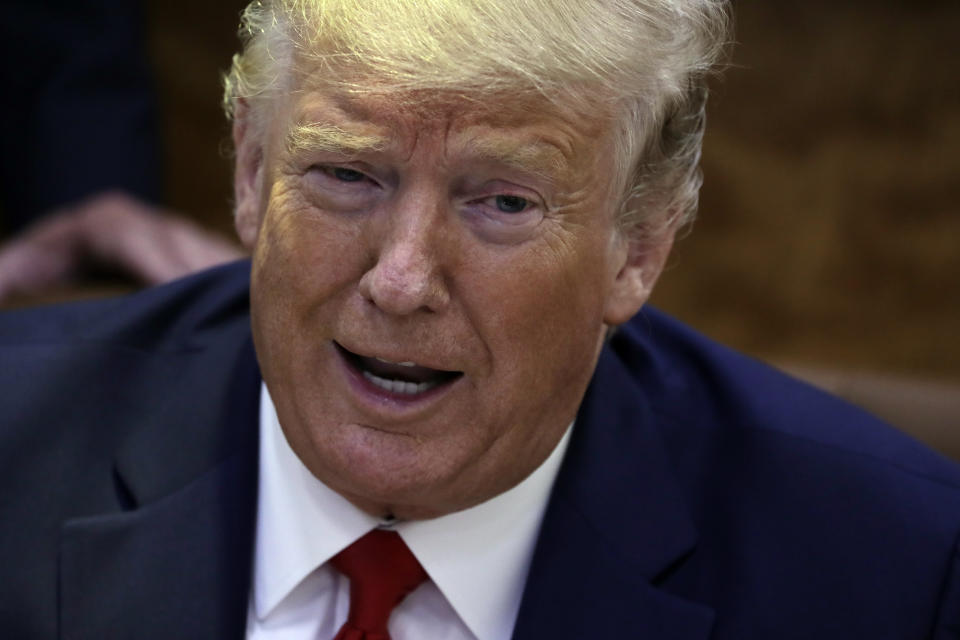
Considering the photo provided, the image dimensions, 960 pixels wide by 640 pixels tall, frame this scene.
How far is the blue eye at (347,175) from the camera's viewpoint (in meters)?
1.60

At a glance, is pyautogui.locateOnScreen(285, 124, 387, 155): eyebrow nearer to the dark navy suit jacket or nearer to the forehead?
the forehead

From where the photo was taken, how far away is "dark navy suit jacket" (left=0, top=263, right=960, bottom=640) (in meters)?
1.78

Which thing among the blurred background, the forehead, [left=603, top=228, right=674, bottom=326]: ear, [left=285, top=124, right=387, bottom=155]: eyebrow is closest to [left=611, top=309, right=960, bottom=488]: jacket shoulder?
[left=603, top=228, right=674, bottom=326]: ear

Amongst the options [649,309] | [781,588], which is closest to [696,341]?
[649,309]

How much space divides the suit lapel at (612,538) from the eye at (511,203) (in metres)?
0.43

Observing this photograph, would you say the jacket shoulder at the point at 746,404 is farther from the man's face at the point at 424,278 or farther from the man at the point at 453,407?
the man's face at the point at 424,278

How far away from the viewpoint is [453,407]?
164cm

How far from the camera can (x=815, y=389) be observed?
2102mm

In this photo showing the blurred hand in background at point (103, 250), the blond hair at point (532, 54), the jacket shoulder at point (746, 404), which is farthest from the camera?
the blurred hand in background at point (103, 250)

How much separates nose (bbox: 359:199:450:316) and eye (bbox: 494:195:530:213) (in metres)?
0.07

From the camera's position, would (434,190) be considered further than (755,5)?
No

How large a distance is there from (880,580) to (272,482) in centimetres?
82

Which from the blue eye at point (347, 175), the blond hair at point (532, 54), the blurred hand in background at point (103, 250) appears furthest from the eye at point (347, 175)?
the blurred hand in background at point (103, 250)

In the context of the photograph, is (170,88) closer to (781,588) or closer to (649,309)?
(649,309)
